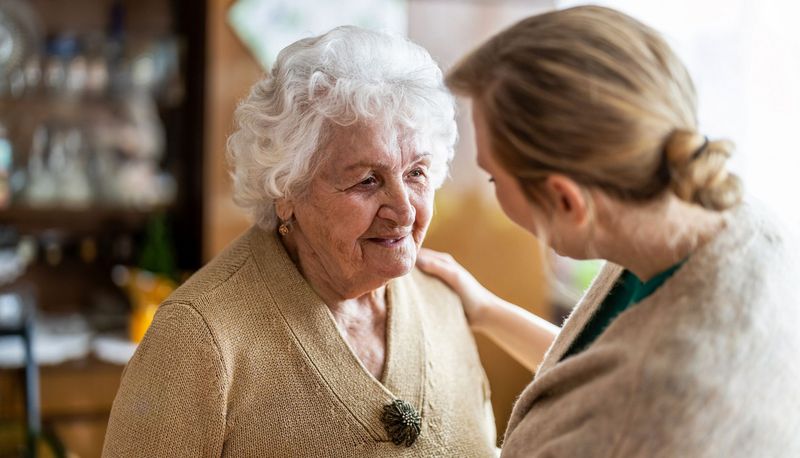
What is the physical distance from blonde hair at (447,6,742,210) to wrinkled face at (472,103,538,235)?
0.10ft

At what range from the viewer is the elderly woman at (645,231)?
0.85 meters

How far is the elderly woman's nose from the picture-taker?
141 centimetres

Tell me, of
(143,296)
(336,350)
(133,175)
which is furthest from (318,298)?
(133,175)

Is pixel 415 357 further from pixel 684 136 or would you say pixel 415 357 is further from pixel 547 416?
pixel 684 136

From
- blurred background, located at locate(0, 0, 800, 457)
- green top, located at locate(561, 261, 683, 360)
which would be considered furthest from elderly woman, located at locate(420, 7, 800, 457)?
blurred background, located at locate(0, 0, 800, 457)

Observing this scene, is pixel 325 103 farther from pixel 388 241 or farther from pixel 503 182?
pixel 503 182

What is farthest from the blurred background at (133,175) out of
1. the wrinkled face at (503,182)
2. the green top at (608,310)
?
the wrinkled face at (503,182)

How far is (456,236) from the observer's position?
3.40m

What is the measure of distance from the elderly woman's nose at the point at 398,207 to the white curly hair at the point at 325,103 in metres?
0.08

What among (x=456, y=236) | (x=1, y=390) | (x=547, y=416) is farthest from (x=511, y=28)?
(x=1, y=390)

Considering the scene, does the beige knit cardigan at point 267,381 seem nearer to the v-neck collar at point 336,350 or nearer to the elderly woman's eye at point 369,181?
the v-neck collar at point 336,350

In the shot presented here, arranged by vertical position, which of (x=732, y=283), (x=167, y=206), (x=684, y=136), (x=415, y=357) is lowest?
(x=167, y=206)

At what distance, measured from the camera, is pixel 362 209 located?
1402 millimetres

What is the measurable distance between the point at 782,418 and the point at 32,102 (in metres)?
3.20
